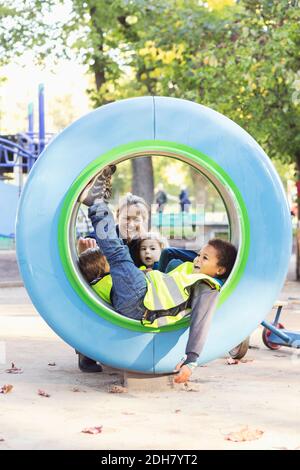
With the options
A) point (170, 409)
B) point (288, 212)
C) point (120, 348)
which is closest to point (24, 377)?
point (120, 348)

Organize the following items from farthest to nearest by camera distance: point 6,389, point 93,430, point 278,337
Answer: point 278,337 → point 6,389 → point 93,430

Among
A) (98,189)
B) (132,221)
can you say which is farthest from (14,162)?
(98,189)

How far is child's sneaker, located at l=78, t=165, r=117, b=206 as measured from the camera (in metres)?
6.21

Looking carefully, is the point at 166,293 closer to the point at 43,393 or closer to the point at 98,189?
the point at 98,189

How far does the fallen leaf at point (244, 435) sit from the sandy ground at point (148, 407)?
42mm

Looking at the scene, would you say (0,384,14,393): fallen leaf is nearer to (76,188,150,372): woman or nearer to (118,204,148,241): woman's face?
(76,188,150,372): woman

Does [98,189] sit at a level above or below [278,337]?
above

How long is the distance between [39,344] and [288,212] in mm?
3039

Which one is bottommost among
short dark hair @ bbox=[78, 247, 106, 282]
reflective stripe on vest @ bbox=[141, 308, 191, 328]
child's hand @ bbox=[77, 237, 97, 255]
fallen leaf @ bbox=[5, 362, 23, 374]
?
fallen leaf @ bbox=[5, 362, 23, 374]

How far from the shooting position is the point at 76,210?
6.21m

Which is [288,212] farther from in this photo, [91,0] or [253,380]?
[91,0]

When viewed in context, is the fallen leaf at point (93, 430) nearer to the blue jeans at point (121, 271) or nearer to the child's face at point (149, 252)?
the blue jeans at point (121, 271)

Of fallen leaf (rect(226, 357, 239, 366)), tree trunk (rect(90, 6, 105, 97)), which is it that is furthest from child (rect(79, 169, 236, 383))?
tree trunk (rect(90, 6, 105, 97))

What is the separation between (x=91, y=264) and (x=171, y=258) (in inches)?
28.5
